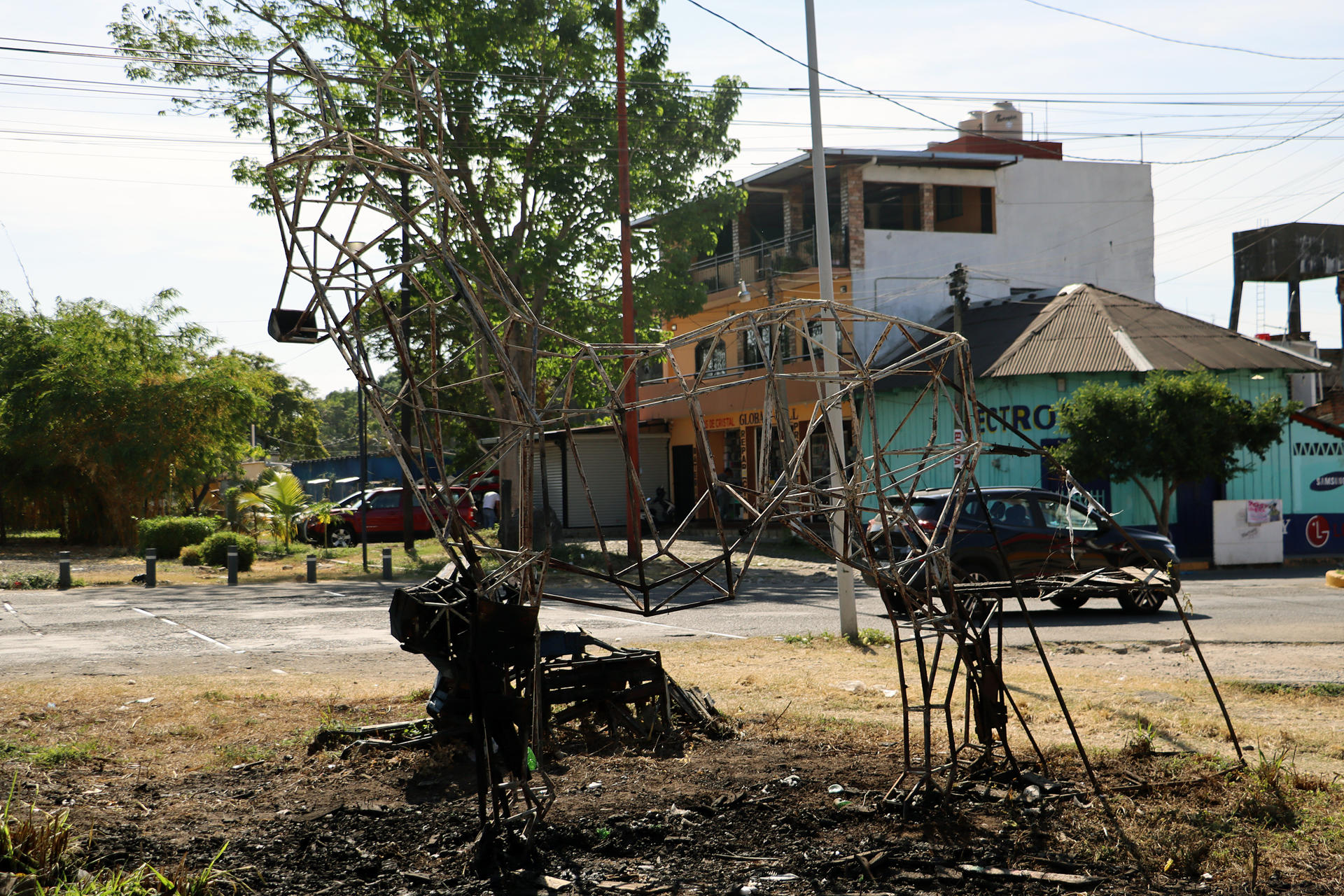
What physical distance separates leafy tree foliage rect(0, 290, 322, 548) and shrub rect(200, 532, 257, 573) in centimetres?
546

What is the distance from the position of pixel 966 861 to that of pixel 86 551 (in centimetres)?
2640

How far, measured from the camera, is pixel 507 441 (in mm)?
4844

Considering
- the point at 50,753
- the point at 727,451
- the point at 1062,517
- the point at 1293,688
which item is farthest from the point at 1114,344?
the point at 50,753

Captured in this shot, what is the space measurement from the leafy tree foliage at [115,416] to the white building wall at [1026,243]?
1781cm

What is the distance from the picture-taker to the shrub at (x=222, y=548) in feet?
69.7

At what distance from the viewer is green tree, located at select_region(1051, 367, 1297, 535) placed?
2002 cm

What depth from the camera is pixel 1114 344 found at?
2327 cm

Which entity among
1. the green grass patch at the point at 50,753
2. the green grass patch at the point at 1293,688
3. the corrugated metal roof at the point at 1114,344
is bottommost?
the green grass patch at the point at 1293,688

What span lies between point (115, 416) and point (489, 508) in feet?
33.0

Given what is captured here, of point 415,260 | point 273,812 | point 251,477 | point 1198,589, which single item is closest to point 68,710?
point 273,812

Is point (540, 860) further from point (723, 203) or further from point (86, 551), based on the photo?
point (86, 551)

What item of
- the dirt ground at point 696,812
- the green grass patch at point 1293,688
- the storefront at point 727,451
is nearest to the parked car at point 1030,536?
the green grass patch at point 1293,688

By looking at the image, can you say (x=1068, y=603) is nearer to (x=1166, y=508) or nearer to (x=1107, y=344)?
(x=1166, y=508)

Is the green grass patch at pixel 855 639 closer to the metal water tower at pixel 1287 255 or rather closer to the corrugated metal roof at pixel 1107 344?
the corrugated metal roof at pixel 1107 344
